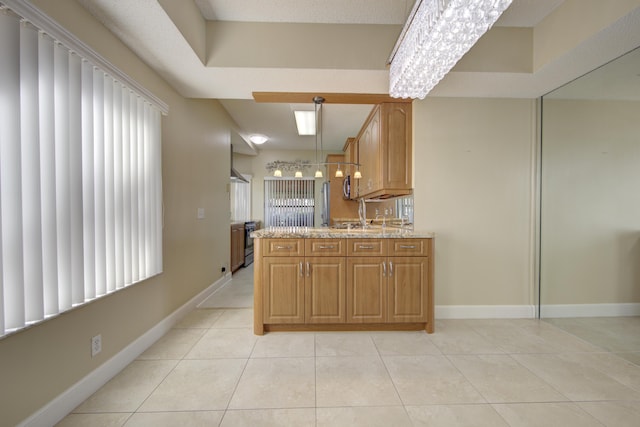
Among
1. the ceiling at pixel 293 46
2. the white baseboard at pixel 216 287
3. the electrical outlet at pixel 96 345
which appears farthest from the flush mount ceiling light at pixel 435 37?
the white baseboard at pixel 216 287

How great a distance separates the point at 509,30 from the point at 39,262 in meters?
→ 3.56

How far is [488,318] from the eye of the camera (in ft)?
8.94

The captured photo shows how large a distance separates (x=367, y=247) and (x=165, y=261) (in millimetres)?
1898

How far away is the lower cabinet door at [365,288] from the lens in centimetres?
237

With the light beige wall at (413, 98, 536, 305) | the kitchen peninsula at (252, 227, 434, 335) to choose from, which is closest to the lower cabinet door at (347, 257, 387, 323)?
the kitchen peninsula at (252, 227, 434, 335)

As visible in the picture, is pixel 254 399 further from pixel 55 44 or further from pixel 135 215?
pixel 55 44

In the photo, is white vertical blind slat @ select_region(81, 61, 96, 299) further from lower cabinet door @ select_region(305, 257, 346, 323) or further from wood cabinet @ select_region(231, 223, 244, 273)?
wood cabinet @ select_region(231, 223, 244, 273)

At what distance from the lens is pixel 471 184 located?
9.00 feet

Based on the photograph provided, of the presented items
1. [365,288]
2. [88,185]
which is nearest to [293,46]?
[88,185]

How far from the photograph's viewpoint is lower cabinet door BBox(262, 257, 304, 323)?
92.4 inches

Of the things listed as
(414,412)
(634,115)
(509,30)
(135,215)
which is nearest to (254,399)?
(414,412)

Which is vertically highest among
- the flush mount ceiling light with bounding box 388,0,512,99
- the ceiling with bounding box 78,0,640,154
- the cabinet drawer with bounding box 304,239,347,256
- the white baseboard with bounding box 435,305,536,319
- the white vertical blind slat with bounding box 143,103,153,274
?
the ceiling with bounding box 78,0,640,154

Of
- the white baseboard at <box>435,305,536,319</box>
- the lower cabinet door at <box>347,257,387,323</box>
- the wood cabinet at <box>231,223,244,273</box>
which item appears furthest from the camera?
the wood cabinet at <box>231,223,244,273</box>

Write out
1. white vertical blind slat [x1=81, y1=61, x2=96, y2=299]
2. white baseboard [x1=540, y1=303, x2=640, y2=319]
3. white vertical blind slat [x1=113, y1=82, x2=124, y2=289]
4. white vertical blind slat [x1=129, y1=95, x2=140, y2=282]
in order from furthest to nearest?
white baseboard [x1=540, y1=303, x2=640, y2=319] < white vertical blind slat [x1=129, y1=95, x2=140, y2=282] < white vertical blind slat [x1=113, y1=82, x2=124, y2=289] < white vertical blind slat [x1=81, y1=61, x2=96, y2=299]
